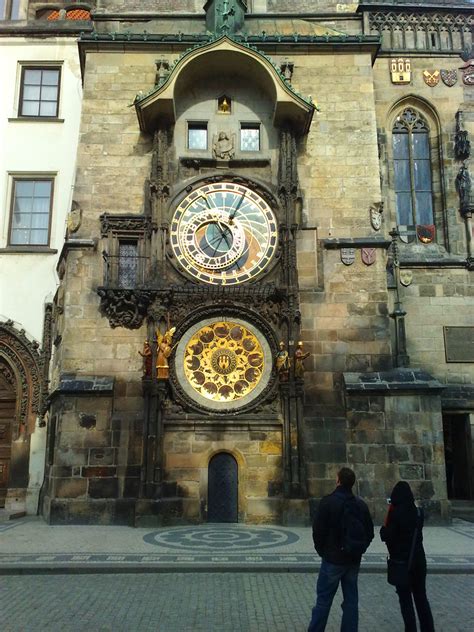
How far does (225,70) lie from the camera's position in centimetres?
1645

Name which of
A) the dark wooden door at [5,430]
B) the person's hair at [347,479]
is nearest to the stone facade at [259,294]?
the dark wooden door at [5,430]

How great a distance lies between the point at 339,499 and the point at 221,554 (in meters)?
5.14

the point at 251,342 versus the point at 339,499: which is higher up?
the point at 251,342

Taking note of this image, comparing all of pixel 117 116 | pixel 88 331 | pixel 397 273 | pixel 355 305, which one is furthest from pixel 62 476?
pixel 397 273

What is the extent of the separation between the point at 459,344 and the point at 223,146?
27.1 ft

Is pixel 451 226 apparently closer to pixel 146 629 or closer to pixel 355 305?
pixel 355 305

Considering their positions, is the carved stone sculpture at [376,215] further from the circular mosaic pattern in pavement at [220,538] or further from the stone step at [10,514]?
the stone step at [10,514]

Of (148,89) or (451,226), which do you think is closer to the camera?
(148,89)

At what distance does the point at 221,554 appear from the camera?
1048cm

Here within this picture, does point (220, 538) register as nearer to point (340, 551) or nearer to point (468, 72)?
point (340, 551)

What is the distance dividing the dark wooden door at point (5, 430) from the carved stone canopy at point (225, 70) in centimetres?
815

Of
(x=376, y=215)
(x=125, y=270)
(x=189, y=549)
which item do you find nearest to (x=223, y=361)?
(x=125, y=270)

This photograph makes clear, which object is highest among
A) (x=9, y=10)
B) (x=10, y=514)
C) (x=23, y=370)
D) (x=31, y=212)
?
(x=9, y=10)

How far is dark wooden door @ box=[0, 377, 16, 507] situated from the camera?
57.5 feet
